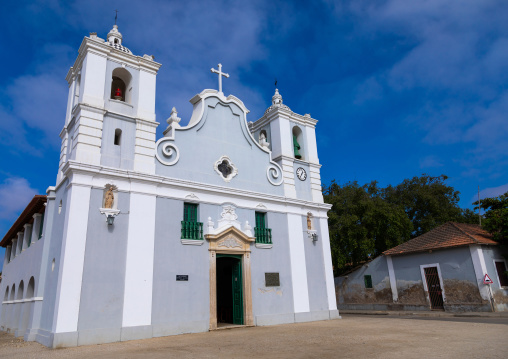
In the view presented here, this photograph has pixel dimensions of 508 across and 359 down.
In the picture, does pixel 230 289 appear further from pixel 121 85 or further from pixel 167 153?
pixel 121 85

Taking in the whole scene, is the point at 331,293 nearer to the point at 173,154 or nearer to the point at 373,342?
the point at 373,342

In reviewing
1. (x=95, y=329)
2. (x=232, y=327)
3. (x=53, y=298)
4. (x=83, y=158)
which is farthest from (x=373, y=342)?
(x=83, y=158)

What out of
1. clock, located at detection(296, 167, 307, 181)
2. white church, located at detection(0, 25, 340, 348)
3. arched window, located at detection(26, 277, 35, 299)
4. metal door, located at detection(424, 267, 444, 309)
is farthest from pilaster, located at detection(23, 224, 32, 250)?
metal door, located at detection(424, 267, 444, 309)

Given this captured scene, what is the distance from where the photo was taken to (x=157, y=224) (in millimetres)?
12094

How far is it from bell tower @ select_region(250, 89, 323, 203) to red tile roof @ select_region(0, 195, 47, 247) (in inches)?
373

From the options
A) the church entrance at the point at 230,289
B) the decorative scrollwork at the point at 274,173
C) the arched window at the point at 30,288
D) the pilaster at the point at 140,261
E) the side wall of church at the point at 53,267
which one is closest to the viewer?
the side wall of church at the point at 53,267

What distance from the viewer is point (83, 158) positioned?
1120 cm

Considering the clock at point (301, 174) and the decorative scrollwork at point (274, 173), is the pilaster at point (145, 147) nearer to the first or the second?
the decorative scrollwork at point (274, 173)

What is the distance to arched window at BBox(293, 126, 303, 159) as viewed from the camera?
18.1 meters

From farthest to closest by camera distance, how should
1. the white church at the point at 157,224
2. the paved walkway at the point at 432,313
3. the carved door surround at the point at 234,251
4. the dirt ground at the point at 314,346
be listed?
the paved walkway at the point at 432,313, the carved door surround at the point at 234,251, the white church at the point at 157,224, the dirt ground at the point at 314,346

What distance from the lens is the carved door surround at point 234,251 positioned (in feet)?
42.0

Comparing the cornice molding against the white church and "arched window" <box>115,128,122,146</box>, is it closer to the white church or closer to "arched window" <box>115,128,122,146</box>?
the white church

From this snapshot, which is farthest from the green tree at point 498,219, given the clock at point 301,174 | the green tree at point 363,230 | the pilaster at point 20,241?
the pilaster at point 20,241

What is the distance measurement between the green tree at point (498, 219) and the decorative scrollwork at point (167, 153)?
50.5 ft
